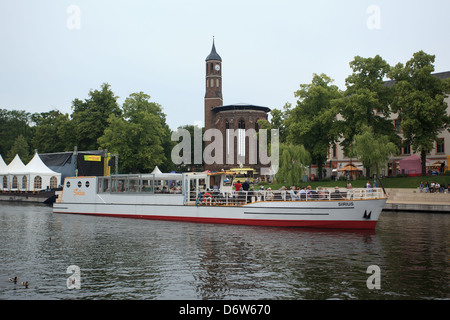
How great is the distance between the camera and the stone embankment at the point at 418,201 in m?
38.3

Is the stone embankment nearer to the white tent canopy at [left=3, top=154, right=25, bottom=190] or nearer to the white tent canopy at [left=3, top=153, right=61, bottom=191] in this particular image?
the white tent canopy at [left=3, top=153, right=61, bottom=191]

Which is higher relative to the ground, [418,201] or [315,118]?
[315,118]

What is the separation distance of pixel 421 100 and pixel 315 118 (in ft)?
42.4

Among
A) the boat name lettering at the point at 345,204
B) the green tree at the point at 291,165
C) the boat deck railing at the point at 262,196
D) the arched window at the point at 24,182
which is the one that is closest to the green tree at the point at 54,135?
the arched window at the point at 24,182

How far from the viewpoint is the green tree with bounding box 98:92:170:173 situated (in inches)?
2389

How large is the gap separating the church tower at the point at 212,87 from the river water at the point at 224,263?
248 feet

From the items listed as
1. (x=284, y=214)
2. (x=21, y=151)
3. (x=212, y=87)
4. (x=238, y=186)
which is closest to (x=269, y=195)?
(x=284, y=214)

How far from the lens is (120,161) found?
62.0m

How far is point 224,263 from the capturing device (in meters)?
16.0

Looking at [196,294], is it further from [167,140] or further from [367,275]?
[167,140]

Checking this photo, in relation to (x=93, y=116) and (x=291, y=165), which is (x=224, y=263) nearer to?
(x=291, y=165)

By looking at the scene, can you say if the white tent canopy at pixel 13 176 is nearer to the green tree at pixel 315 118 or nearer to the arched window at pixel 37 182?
the arched window at pixel 37 182

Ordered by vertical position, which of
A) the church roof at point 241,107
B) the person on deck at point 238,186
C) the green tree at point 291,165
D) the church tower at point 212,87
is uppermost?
the church tower at point 212,87

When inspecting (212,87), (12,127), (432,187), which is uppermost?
(212,87)
